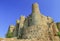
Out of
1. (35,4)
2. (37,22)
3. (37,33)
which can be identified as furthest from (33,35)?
(35,4)

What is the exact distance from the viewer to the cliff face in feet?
102

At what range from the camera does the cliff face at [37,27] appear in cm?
3119

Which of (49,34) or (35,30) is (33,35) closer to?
(35,30)

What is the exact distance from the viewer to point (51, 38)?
30016 mm

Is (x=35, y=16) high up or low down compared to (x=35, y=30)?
up

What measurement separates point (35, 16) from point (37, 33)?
10.4 metres

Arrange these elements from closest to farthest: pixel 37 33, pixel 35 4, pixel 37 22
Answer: pixel 37 33 → pixel 37 22 → pixel 35 4

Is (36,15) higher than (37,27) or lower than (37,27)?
higher

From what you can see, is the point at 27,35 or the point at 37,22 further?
the point at 37,22

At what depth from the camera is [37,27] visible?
33625 mm

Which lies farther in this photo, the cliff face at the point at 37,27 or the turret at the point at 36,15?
the turret at the point at 36,15

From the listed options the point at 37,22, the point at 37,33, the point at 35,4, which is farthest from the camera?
the point at 35,4

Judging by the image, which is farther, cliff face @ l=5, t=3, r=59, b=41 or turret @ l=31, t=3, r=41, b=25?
turret @ l=31, t=3, r=41, b=25

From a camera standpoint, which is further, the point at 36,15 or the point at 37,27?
the point at 36,15
